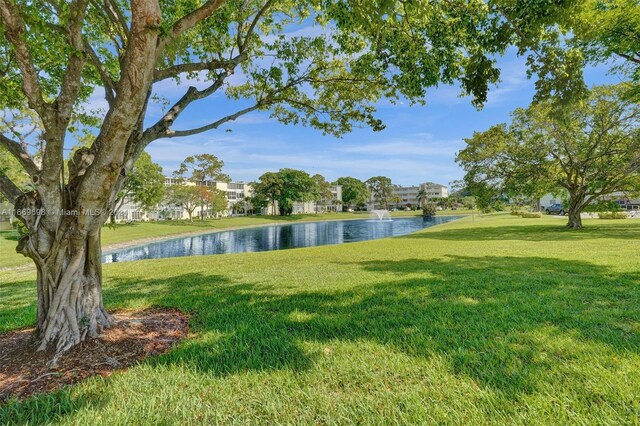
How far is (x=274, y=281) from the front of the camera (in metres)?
6.61

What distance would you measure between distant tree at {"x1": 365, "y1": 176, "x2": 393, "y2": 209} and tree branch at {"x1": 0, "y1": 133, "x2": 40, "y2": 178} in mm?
103870

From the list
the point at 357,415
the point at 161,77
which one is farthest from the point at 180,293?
the point at 357,415

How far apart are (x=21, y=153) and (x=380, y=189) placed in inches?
4147

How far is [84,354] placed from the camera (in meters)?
3.10

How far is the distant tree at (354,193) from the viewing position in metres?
95.4

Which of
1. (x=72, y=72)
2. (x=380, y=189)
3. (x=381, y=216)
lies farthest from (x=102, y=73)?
(x=380, y=189)

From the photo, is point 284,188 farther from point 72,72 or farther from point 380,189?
point 72,72

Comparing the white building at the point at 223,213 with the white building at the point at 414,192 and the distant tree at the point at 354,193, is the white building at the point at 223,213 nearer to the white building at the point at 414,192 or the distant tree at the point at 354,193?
the distant tree at the point at 354,193

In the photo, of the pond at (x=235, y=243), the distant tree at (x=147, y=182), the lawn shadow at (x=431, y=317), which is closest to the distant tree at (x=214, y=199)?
the pond at (x=235, y=243)

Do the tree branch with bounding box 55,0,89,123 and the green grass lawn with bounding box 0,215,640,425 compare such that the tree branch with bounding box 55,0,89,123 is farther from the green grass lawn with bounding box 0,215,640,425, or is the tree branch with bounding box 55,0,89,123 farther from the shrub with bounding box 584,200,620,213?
the shrub with bounding box 584,200,620,213

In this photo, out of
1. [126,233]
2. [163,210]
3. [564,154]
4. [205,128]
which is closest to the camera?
[205,128]

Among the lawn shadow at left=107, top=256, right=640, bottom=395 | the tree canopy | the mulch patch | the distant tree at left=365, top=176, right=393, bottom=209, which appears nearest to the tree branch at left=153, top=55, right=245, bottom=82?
the tree canopy

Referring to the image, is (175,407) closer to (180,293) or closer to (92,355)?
(92,355)

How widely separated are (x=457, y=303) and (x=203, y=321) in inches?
143
